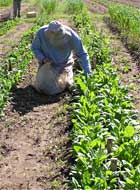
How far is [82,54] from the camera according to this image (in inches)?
342

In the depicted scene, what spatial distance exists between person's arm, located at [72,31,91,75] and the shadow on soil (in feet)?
1.96

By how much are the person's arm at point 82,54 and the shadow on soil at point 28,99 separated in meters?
0.60

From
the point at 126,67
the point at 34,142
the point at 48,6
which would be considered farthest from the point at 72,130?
the point at 48,6

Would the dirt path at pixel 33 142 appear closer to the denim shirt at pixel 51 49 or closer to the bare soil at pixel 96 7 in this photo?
the denim shirt at pixel 51 49

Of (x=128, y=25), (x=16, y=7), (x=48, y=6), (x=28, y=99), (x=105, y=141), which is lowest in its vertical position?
(x=48, y=6)

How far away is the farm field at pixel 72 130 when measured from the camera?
508 cm

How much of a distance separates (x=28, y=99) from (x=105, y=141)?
329 cm

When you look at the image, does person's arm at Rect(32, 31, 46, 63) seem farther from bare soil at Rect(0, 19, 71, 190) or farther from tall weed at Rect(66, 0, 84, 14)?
tall weed at Rect(66, 0, 84, 14)

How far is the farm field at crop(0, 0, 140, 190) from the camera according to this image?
5082mm

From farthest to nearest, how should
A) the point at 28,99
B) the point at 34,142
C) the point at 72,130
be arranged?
the point at 28,99, the point at 34,142, the point at 72,130

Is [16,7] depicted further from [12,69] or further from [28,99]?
[28,99]

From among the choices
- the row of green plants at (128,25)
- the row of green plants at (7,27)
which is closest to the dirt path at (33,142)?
the row of green plants at (128,25)

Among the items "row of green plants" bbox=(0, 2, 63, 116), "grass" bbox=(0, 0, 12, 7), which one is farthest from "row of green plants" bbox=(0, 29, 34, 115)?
"grass" bbox=(0, 0, 12, 7)

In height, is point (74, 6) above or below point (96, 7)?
above
